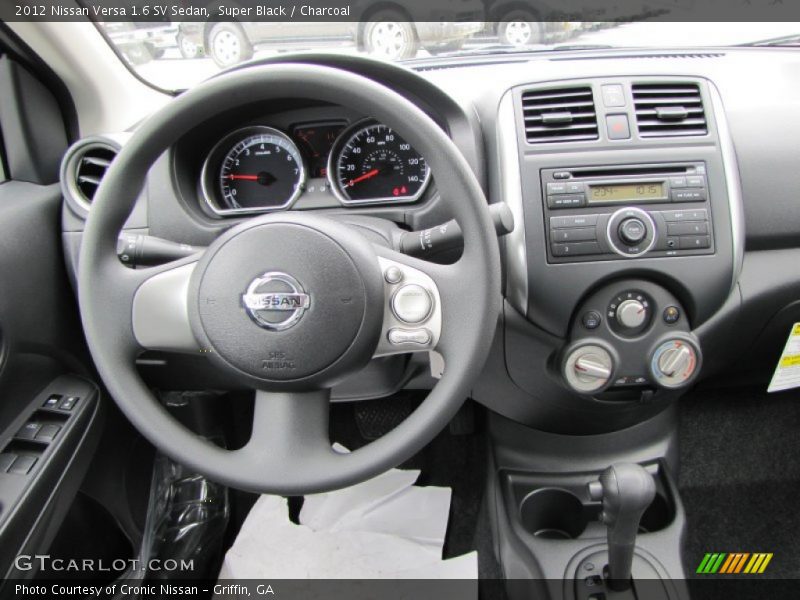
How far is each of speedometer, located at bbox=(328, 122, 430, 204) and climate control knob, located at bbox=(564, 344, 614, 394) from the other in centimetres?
37

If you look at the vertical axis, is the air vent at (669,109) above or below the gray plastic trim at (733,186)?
above

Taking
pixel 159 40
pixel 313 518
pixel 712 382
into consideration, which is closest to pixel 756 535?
pixel 712 382

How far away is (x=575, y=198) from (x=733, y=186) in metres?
0.27

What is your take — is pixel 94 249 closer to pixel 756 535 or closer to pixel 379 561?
pixel 379 561

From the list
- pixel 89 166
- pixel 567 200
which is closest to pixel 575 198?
pixel 567 200

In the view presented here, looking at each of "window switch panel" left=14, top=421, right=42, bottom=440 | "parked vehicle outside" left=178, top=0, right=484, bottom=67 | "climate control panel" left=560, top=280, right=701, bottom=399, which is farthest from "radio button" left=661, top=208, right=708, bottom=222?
"window switch panel" left=14, top=421, right=42, bottom=440

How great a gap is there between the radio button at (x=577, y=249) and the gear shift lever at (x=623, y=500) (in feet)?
1.08

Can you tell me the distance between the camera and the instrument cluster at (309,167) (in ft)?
3.50

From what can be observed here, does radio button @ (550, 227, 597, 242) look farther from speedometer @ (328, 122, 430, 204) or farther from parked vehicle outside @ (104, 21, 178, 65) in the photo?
parked vehicle outside @ (104, 21, 178, 65)

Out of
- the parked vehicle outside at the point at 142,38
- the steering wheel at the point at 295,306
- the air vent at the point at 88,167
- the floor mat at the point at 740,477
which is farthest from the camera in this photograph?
the floor mat at the point at 740,477

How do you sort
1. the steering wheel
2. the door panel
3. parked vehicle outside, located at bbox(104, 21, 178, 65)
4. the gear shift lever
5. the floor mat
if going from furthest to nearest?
the floor mat, parked vehicle outside, located at bbox(104, 21, 178, 65), the door panel, the gear shift lever, the steering wheel

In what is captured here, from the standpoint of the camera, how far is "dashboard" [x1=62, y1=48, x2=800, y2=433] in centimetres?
99

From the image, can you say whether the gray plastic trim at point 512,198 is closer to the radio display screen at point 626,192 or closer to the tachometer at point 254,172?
the radio display screen at point 626,192

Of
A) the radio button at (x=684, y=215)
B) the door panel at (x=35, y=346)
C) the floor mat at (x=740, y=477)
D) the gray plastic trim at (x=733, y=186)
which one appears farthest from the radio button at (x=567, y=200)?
the door panel at (x=35, y=346)
